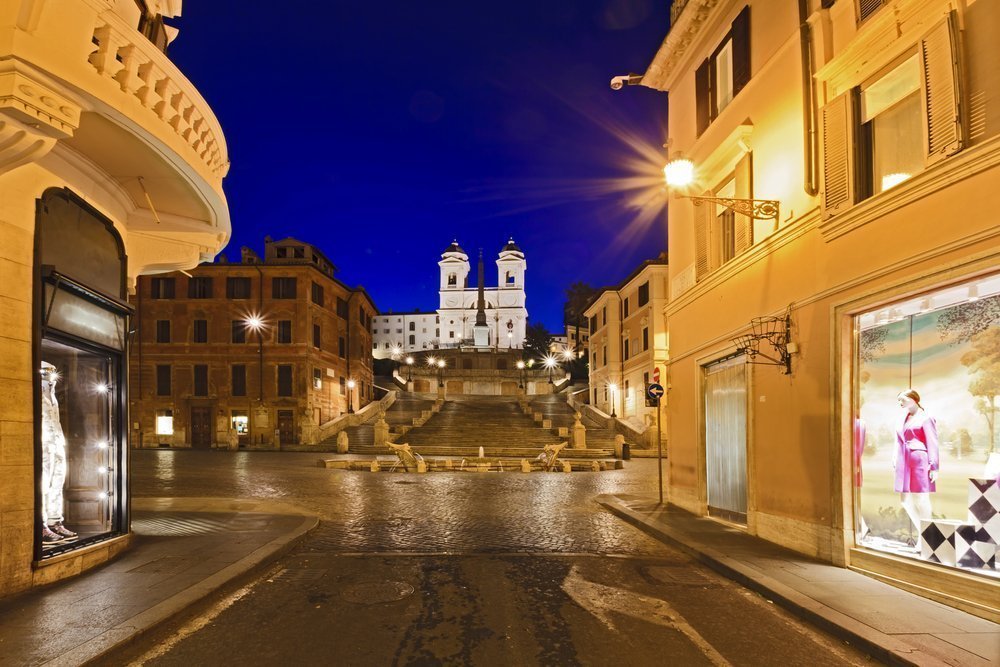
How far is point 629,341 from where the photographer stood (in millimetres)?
46125

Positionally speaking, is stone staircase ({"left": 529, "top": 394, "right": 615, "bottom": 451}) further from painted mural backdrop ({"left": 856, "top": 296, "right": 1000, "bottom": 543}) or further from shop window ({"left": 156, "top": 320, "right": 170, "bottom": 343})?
painted mural backdrop ({"left": 856, "top": 296, "right": 1000, "bottom": 543})

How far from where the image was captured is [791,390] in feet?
29.9

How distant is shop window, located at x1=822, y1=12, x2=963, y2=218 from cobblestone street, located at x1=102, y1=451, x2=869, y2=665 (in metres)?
5.02

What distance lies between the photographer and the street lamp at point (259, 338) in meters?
41.1

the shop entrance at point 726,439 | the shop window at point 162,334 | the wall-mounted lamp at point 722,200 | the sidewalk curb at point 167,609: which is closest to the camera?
the sidewalk curb at point 167,609

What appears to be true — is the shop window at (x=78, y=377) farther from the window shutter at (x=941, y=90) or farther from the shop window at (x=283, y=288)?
the shop window at (x=283, y=288)

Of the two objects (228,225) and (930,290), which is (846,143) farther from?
(228,225)

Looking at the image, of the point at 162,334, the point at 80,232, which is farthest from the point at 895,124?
the point at 162,334

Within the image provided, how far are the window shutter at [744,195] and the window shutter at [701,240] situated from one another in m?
1.27

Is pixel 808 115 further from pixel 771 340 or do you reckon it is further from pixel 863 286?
pixel 771 340

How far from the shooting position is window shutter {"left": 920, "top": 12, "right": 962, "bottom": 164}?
636 cm

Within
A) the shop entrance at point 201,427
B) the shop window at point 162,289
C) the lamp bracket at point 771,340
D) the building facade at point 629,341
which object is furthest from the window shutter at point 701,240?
the shop window at point 162,289

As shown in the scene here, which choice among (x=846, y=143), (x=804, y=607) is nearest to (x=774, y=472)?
(x=804, y=607)

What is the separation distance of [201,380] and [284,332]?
6.00 meters
